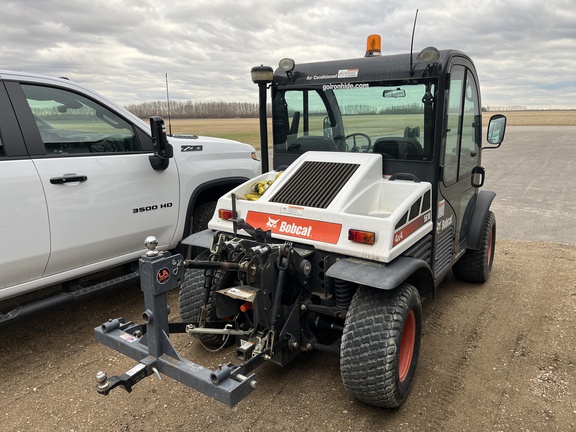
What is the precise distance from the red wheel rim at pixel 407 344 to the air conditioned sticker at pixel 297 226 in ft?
2.49

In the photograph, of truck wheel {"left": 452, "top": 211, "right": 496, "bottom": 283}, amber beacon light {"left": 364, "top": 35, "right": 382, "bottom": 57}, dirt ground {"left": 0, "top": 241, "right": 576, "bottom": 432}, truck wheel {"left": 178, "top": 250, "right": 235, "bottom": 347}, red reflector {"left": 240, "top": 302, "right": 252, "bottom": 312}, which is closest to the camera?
dirt ground {"left": 0, "top": 241, "right": 576, "bottom": 432}

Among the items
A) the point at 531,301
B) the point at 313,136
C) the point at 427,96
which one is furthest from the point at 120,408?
the point at 531,301

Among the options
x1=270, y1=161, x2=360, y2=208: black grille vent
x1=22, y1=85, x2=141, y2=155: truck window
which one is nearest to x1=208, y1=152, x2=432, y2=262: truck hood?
x1=270, y1=161, x2=360, y2=208: black grille vent

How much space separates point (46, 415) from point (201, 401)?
0.99 metres

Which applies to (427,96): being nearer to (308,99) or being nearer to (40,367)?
(308,99)

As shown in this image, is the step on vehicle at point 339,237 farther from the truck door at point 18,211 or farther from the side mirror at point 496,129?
the truck door at point 18,211

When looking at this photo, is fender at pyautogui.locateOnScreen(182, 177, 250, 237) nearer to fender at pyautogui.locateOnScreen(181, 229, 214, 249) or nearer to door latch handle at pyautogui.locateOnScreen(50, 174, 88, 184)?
fender at pyautogui.locateOnScreen(181, 229, 214, 249)

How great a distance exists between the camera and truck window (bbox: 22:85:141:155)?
3654mm

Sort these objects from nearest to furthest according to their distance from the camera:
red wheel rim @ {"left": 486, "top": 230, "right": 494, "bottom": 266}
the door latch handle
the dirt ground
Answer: the dirt ground
the door latch handle
red wheel rim @ {"left": 486, "top": 230, "right": 494, "bottom": 266}

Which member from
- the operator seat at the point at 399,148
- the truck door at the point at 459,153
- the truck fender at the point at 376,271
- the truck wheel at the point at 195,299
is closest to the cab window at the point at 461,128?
the truck door at the point at 459,153

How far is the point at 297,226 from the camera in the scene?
131 inches

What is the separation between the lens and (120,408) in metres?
3.09

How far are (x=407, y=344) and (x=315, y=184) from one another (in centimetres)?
134

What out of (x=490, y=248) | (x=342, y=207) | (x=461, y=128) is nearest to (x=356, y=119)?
(x=461, y=128)
